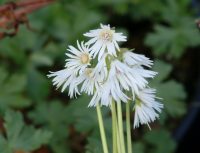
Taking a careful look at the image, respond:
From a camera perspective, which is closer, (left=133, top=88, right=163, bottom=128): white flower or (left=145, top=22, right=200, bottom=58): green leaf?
(left=133, top=88, right=163, bottom=128): white flower

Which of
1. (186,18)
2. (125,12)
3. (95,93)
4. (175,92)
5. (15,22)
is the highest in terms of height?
(125,12)

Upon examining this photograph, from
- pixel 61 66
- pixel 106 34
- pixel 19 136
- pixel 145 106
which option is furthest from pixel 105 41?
pixel 61 66

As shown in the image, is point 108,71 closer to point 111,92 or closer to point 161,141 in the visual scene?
point 111,92

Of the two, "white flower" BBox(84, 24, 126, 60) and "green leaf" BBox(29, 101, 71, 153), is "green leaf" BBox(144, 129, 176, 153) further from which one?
"white flower" BBox(84, 24, 126, 60)

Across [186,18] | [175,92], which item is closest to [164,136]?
[175,92]

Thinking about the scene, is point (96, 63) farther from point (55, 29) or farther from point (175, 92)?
point (55, 29)

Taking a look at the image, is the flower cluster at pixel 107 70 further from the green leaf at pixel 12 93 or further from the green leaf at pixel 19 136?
the green leaf at pixel 12 93

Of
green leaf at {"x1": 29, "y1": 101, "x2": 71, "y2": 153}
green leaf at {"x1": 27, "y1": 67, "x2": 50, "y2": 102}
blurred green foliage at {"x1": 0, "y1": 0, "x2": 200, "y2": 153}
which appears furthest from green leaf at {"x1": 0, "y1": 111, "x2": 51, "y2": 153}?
green leaf at {"x1": 27, "y1": 67, "x2": 50, "y2": 102}
